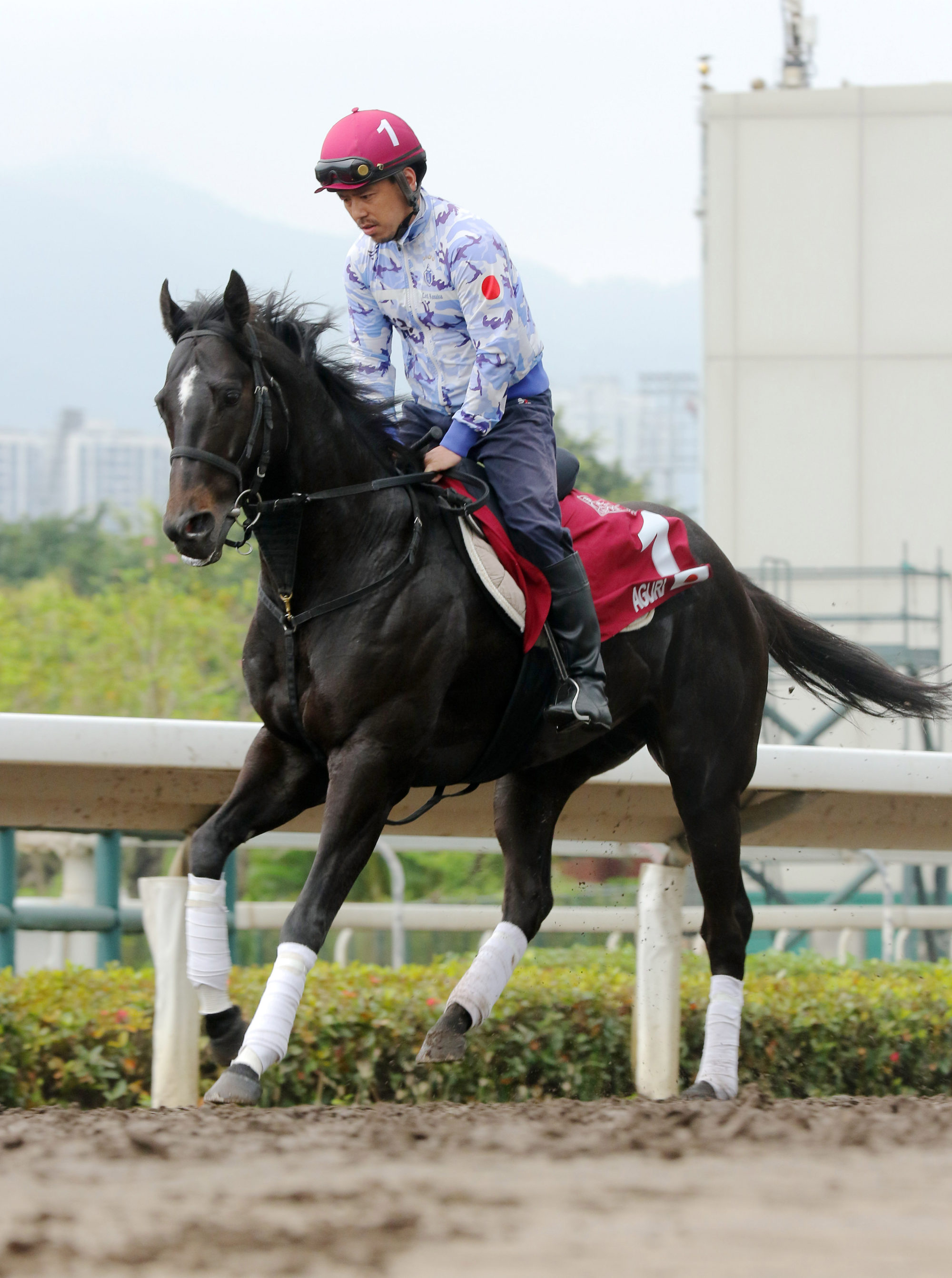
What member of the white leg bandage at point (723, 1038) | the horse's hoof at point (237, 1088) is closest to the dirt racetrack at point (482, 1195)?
the horse's hoof at point (237, 1088)

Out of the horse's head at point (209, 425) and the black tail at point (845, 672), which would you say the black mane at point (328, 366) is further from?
the black tail at point (845, 672)

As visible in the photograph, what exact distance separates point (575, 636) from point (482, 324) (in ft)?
2.98

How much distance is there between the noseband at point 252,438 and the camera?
3.98 meters

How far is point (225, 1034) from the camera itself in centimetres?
410

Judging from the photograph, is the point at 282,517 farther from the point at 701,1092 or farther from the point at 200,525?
the point at 701,1092

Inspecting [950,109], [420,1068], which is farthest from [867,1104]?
[950,109]

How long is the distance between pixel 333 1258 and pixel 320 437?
253cm

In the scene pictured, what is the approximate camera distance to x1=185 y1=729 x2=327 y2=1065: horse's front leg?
411 cm

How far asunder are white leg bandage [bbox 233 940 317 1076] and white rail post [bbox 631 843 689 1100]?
1.95 m

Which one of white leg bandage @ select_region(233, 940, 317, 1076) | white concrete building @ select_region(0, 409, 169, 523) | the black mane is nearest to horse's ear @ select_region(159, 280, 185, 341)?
the black mane

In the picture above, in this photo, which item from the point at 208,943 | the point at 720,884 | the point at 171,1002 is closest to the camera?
the point at 208,943

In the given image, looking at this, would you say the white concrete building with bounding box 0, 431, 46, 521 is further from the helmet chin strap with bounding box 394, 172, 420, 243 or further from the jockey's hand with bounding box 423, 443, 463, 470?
the jockey's hand with bounding box 423, 443, 463, 470

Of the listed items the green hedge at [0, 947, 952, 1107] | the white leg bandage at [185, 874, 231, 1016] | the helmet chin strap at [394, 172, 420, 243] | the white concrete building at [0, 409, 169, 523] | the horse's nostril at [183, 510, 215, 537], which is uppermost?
the white concrete building at [0, 409, 169, 523]

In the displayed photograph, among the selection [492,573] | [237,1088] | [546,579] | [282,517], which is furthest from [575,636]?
[237,1088]
